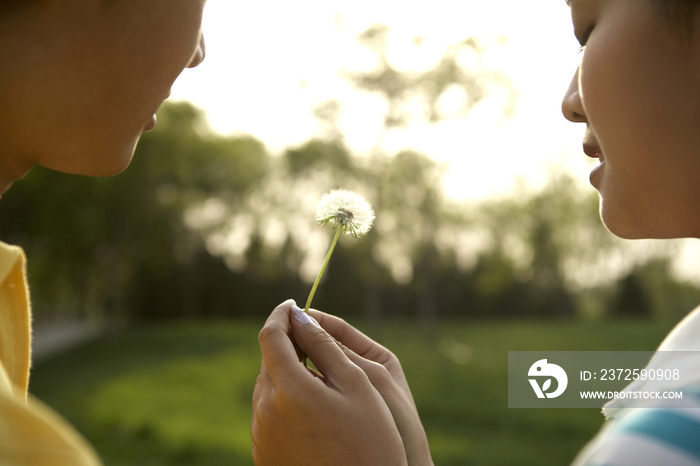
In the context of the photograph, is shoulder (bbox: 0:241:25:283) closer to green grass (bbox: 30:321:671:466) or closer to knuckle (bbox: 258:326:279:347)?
knuckle (bbox: 258:326:279:347)

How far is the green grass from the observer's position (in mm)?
8195

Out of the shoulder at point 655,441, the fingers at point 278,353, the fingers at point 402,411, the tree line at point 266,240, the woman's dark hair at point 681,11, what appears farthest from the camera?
the tree line at point 266,240

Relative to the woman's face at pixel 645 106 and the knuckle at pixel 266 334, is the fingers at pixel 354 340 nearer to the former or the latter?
the knuckle at pixel 266 334

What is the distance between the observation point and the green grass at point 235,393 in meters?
8.20

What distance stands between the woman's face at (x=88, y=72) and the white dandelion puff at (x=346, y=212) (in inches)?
24.0

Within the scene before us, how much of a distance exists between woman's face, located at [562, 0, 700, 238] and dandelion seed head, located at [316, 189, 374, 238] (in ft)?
2.41

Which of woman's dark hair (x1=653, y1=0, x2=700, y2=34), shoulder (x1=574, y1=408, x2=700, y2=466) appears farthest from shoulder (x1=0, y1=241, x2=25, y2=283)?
woman's dark hair (x1=653, y1=0, x2=700, y2=34)

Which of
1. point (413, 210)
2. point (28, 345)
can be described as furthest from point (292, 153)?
point (28, 345)

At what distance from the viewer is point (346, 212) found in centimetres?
175

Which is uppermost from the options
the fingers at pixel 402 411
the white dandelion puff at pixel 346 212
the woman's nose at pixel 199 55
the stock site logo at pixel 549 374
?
the woman's nose at pixel 199 55

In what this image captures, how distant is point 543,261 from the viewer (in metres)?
27.6

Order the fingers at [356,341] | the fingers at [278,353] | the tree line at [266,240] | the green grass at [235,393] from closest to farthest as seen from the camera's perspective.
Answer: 1. the fingers at [278,353]
2. the fingers at [356,341]
3. the green grass at [235,393]
4. the tree line at [266,240]

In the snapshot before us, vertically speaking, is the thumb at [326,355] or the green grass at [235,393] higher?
the thumb at [326,355]

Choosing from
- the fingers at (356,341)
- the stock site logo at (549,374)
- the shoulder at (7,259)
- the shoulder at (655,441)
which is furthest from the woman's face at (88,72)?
the stock site logo at (549,374)
